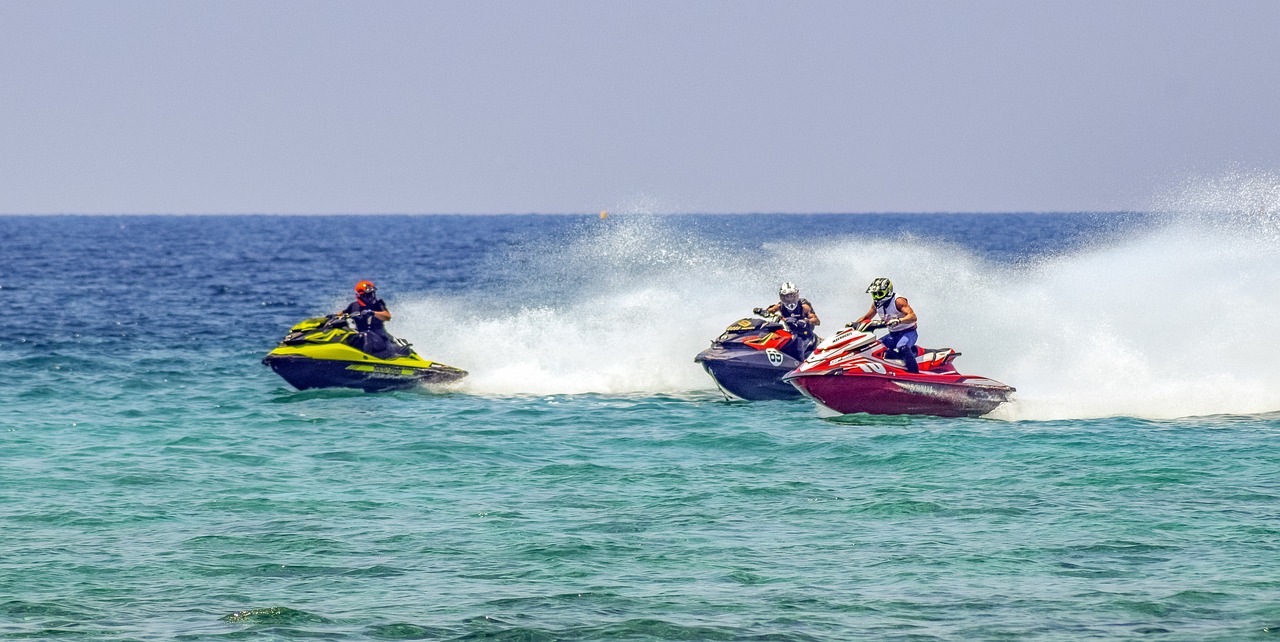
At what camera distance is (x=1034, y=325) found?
2717cm

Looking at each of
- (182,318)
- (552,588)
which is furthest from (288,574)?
(182,318)

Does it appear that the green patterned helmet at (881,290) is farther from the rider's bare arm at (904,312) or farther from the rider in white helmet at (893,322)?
the rider's bare arm at (904,312)

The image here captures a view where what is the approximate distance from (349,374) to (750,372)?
255 inches

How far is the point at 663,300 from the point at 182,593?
784 inches

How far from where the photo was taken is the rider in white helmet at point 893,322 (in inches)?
828

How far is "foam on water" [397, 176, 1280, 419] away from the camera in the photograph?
922 inches

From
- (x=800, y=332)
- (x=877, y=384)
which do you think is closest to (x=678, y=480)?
(x=877, y=384)

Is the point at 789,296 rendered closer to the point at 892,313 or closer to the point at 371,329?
the point at 892,313

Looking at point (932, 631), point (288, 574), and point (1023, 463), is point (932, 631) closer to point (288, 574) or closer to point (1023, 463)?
point (288, 574)

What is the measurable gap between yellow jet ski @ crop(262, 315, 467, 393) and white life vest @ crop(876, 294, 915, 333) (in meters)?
7.98

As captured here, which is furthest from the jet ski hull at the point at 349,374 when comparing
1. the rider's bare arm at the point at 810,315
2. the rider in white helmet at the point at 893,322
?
the rider in white helmet at the point at 893,322

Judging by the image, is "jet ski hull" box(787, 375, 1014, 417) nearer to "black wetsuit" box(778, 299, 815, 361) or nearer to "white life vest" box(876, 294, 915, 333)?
"white life vest" box(876, 294, 915, 333)

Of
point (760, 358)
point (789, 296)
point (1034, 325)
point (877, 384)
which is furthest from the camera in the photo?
point (1034, 325)

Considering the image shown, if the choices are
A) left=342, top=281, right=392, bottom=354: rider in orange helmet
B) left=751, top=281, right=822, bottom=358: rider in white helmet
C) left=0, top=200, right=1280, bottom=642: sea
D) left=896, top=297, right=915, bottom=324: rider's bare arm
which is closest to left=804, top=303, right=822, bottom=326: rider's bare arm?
left=751, top=281, right=822, bottom=358: rider in white helmet
